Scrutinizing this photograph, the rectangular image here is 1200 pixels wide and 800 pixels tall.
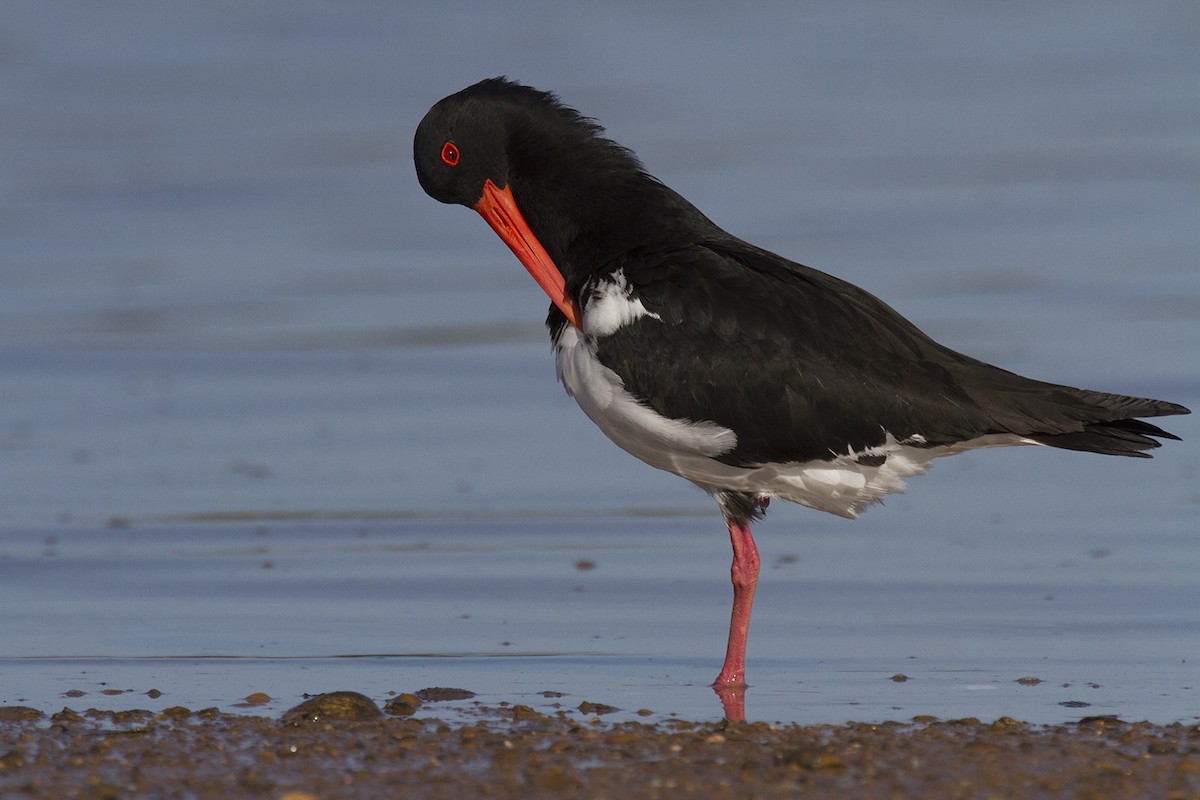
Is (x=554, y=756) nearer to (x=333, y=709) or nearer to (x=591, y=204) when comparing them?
(x=333, y=709)

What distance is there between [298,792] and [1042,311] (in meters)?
9.33

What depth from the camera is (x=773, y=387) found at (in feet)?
23.0

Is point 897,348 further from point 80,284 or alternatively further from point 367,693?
point 80,284

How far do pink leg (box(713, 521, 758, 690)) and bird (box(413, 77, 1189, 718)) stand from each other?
0.03ft

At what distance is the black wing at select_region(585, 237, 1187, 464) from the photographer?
698 centimetres

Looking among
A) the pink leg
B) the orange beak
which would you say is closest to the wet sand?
the pink leg

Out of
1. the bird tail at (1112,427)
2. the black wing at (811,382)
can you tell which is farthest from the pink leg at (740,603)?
the bird tail at (1112,427)

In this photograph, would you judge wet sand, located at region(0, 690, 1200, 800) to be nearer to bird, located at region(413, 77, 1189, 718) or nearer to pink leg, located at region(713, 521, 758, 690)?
pink leg, located at region(713, 521, 758, 690)

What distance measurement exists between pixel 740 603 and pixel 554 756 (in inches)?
77.7

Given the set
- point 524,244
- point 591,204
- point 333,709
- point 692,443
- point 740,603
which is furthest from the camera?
point 524,244

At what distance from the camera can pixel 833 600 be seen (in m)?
8.21

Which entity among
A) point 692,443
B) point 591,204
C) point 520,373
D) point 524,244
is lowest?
point 692,443

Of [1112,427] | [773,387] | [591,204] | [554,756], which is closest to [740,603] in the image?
[773,387]

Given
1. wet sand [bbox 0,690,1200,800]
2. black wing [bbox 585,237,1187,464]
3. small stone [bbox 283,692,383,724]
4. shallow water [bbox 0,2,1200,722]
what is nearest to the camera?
wet sand [bbox 0,690,1200,800]
